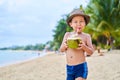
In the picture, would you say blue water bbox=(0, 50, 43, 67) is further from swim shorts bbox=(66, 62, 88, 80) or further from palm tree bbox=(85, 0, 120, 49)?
swim shorts bbox=(66, 62, 88, 80)

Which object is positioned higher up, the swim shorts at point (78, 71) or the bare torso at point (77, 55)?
the bare torso at point (77, 55)

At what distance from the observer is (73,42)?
3.48 metres

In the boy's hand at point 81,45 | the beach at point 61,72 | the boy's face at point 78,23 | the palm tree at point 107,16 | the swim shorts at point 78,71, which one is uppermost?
the palm tree at point 107,16

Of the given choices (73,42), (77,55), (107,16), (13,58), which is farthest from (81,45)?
(13,58)

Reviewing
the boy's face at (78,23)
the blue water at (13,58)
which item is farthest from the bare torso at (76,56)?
the blue water at (13,58)

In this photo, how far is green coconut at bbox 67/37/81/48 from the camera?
347 cm

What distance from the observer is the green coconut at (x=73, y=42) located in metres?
3.47

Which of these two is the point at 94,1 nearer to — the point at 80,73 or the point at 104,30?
the point at 104,30

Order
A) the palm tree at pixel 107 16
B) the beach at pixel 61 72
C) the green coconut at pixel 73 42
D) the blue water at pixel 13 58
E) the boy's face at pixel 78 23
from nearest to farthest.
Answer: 1. the green coconut at pixel 73 42
2. the boy's face at pixel 78 23
3. the beach at pixel 61 72
4. the palm tree at pixel 107 16
5. the blue water at pixel 13 58

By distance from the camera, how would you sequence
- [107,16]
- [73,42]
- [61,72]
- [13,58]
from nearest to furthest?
1. [73,42]
2. [61,72]
3. [107,16]
4. [13,58]

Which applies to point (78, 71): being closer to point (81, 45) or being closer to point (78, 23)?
point (81, 45)

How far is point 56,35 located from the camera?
194 ft

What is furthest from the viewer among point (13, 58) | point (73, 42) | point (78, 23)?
point (13, 58)

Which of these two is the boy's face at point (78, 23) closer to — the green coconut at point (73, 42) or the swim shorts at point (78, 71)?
the green coconut at point (73, 42)
